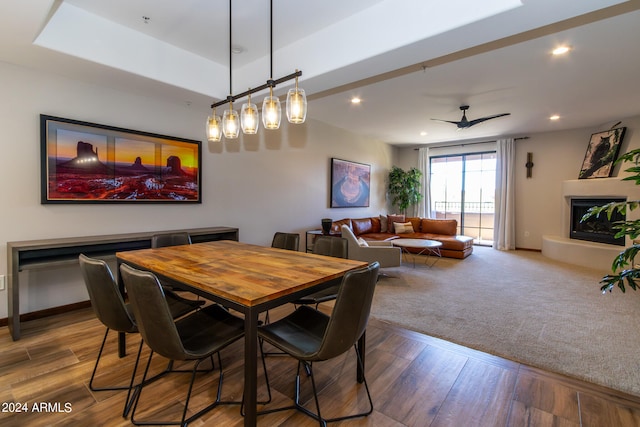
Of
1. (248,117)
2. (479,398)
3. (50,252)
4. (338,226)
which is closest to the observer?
(479,398)

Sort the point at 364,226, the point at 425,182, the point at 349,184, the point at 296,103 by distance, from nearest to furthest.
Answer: the point at 296,103 < the point at 364,226 < the point at 349,184 < the point at 425,182

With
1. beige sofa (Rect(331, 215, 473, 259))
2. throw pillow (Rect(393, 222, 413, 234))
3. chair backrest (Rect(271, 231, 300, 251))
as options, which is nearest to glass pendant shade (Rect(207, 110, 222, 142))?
chair backrest (Rect(271, 231, 300, 251))

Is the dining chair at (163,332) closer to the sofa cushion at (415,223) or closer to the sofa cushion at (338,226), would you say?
the sofa cushion at (338,226)

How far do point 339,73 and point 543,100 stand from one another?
365cm

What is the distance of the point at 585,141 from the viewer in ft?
20.0

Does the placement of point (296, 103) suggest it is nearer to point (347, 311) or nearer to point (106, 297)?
point (347, 311)

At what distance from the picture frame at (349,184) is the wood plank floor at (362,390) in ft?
13.2

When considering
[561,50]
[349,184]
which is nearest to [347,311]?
[561,50]

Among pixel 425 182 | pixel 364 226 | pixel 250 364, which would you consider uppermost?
pixel 425 182

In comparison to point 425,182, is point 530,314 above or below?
below

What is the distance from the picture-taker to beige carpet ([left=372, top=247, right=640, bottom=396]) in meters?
2.23

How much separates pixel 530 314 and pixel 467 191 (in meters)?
5.19

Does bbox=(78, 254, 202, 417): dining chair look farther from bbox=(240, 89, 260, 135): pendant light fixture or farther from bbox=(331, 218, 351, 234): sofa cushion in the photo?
bbox=(331, 218, 351, 234): sofa cushion

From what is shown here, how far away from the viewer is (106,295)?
1.62 m
